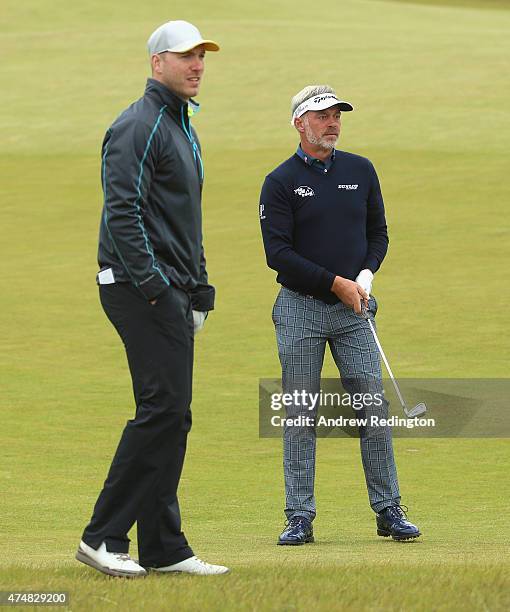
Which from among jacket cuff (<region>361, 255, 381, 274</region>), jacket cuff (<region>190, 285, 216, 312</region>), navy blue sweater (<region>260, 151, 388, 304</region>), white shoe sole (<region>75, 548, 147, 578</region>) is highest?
navy blue sweater (<region>260, 151, 388, 304</region>)

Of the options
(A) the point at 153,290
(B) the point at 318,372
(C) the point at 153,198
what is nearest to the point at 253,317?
(B) the point at 318,372

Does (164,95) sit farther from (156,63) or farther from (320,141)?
(320,141)

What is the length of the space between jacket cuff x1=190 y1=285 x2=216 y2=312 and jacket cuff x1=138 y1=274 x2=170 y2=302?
353 millimetres

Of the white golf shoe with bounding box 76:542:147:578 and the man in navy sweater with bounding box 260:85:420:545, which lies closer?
the white golf shoe with bounding box 76:542:147:578

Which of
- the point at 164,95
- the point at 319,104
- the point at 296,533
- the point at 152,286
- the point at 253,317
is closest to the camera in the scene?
the point at 152,286

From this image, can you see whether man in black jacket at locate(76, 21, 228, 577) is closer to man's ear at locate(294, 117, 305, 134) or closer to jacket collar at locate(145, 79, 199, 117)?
jacket collar at locate(145, 79, 199, 117)

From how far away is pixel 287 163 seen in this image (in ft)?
24.5

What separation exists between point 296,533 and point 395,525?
51 centimetres

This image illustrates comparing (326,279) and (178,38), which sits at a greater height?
(178,38)

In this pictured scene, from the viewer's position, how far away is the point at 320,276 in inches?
284

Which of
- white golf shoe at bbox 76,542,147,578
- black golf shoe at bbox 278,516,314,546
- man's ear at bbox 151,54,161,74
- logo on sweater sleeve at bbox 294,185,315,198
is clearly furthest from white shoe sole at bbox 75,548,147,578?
logo on sweater sleeve at bbox 294,185,315,198

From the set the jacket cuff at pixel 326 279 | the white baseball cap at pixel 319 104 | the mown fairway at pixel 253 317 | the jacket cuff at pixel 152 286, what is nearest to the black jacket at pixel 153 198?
the jacket cuff at pixel 152 286

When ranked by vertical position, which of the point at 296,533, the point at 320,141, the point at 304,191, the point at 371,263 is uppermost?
the point at 320,141

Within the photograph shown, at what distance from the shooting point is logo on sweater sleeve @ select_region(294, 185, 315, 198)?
7320mm
